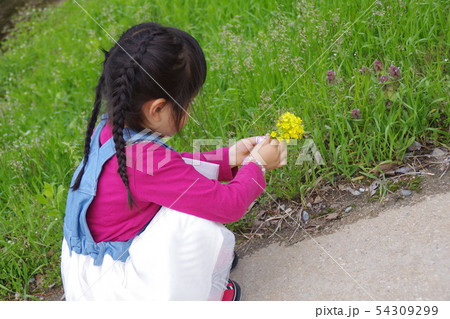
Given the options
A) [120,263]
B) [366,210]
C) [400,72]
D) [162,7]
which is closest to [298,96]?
[400,72]

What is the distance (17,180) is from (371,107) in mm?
2142

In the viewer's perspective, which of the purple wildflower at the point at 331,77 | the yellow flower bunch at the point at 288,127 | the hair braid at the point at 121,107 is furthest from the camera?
the purple wildflower at the point at 331,77

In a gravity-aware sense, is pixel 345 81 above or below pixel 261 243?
above

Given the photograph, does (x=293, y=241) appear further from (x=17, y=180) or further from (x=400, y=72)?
(x=17, y=180)

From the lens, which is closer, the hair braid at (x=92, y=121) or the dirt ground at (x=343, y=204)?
the hair braid at (x=92, y=121)

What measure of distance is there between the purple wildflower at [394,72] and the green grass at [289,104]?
5cm

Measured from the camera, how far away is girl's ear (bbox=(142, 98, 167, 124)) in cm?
170

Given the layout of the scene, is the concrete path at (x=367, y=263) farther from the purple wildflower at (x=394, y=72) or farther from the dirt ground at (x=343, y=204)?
the purple wildflower at (x=394, y=72)

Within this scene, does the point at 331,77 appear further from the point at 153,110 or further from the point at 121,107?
the point at 121,107

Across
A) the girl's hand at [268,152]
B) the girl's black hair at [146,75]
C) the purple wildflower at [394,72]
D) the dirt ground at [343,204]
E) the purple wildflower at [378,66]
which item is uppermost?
the girl's black hair at [146,75]

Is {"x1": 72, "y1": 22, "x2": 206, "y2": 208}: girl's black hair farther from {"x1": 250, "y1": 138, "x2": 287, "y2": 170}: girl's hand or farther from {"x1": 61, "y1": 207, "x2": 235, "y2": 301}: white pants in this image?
{"x1": 250, "y1": 138, "x2": 287, "y2": 170}: girl's hand

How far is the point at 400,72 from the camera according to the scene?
2.35 meters

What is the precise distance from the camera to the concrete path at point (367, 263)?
177cm

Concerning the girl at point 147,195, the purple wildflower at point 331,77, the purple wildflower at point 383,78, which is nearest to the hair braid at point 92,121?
the girl at point 147,195
